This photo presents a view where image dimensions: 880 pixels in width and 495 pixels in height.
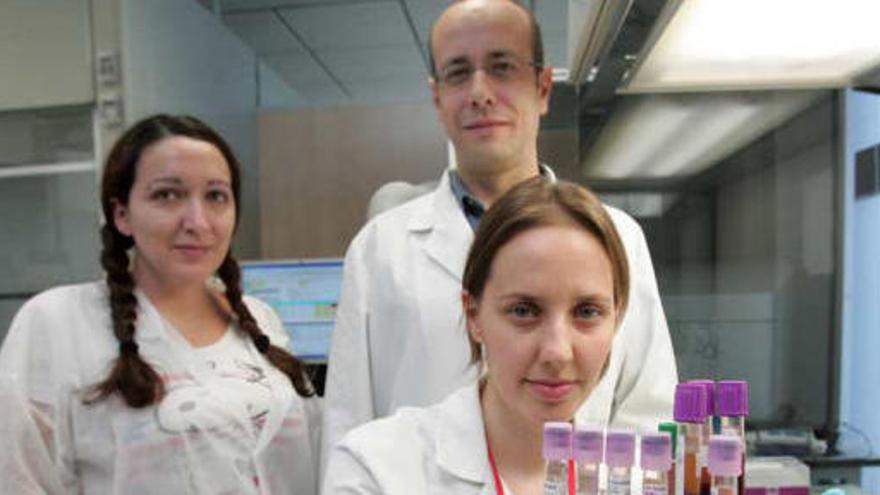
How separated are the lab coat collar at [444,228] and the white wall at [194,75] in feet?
3.48

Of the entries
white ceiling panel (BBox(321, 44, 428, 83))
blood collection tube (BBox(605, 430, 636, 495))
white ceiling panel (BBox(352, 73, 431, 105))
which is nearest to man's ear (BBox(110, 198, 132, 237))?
blood collection tube (BBox(605, 430, 636, 495))

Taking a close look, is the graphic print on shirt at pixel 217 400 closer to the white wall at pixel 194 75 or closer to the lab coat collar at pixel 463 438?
the lab coat collar at pixel 463 438

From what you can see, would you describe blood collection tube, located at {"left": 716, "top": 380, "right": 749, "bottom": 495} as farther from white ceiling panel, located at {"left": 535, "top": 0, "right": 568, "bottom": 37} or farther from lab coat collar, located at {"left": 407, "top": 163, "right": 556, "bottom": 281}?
white ceiling panel, located at {"left": 535, "top": 0, "right": 568, "bottom": 37}

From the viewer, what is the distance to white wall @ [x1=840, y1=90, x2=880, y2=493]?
2.01m

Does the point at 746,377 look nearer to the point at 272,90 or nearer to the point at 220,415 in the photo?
the point at 220,415

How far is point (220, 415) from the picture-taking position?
4.17 ft

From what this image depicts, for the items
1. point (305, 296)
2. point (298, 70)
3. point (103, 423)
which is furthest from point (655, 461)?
point (298, 70)

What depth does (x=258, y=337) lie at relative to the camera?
1.46 metres

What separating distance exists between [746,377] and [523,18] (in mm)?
1404

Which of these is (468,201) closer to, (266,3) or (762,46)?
(762,46)

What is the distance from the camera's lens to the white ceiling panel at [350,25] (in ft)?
12.0

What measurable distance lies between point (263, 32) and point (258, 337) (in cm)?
289

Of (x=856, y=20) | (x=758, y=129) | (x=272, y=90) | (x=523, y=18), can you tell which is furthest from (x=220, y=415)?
(x=272, y=90)

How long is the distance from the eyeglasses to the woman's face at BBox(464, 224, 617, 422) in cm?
41
